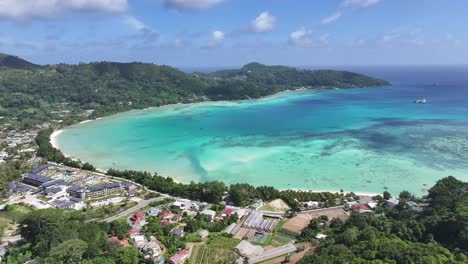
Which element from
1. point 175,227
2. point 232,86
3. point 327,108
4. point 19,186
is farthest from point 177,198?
point 232,86

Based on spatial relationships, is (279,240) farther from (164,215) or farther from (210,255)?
(164,215)

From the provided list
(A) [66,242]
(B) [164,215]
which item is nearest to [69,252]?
(A) [66,242]

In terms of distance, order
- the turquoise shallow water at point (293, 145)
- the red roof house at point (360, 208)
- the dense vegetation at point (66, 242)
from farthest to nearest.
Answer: the turquoise shallow water at point (293, 145), the red roof house at point (360, 208), the dense vegetation at point (66, 242)

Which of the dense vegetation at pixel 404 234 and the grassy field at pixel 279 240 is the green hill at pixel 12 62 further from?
the dense vegetation at pixel 404 234

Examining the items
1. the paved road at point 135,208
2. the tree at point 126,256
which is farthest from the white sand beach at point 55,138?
the tree at point 126,256

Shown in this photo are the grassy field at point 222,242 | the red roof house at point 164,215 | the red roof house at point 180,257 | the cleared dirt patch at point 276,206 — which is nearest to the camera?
the red roof house at point 180,257

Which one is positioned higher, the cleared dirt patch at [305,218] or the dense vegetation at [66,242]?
the dense vegetation at [66,242]

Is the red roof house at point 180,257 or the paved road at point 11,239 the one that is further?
the paved road at point 11,239
